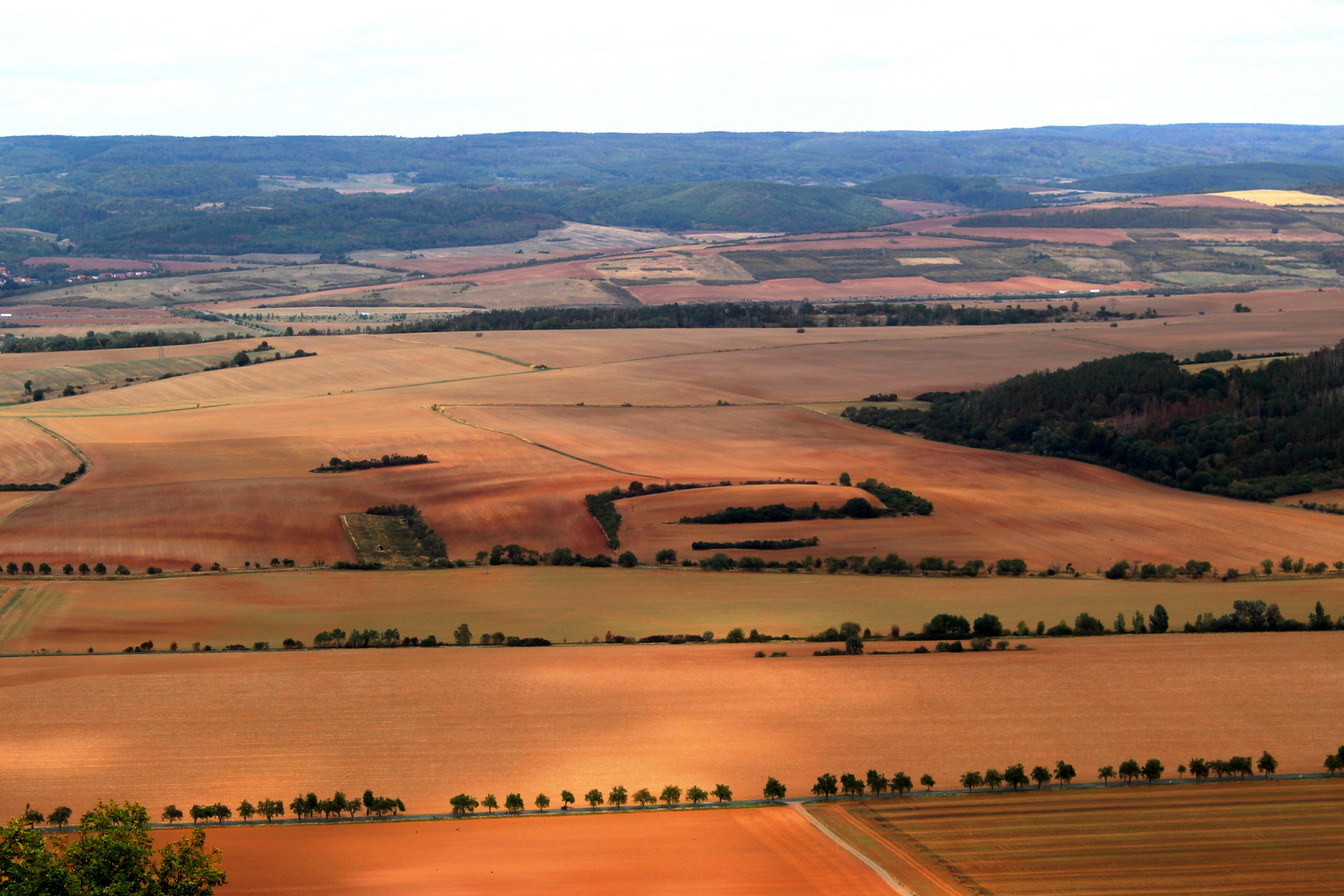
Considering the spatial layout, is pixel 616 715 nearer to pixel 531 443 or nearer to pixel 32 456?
pixel 531 443

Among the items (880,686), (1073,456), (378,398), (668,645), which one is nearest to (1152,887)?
(880,686)

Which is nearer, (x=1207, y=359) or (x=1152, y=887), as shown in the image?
(x=1152, y=887)

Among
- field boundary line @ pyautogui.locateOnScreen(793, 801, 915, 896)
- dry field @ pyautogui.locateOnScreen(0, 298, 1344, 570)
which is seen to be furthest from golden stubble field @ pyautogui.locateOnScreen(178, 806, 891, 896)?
dry field @ pyautogui.locateOnScreen(0, 298, 1344, 570)

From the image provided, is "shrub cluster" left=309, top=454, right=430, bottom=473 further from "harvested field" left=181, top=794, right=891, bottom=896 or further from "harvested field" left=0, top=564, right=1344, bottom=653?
"harvested field" left=181, top=794, right=891, bottom=896

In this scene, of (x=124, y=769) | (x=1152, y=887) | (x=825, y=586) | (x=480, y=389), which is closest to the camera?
(x=1152, y=887)

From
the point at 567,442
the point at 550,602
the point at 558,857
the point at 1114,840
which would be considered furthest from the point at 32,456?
the point at 1114,840

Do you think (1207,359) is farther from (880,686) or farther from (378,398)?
(880,686)
